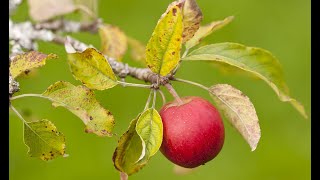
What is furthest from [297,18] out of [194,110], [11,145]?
[194,110]

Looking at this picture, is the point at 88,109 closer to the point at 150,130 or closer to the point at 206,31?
the point at 150,130

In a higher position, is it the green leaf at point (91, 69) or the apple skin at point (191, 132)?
the green leaf at point (91, 69)

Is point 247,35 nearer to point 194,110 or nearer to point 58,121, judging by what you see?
point 58,121

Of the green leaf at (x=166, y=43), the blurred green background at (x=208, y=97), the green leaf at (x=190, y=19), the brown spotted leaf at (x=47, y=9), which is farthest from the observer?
the blurred green background at (x=208, y=97)

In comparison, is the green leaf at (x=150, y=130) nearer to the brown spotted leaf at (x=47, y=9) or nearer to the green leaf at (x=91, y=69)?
the green leaf at (x=91, y=69)

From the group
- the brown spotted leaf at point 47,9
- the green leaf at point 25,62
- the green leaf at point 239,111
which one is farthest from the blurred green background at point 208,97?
the green leaf at point 239,111

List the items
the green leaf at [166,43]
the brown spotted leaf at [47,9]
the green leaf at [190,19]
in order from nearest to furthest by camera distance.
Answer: the green leaf at [166,43] < the green leaf at [190,19] < the brown spotted leaf at [47,9]
